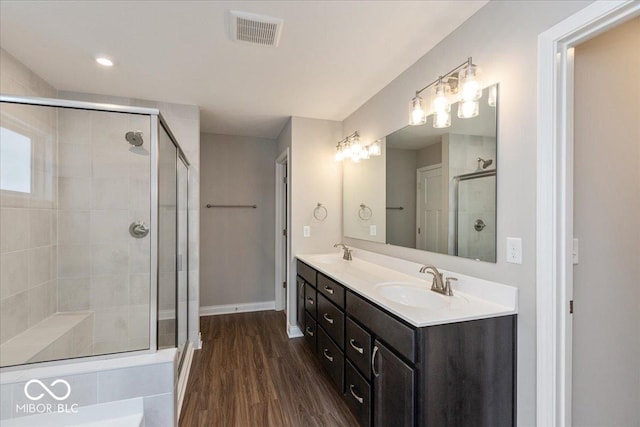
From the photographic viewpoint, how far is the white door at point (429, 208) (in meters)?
1.87

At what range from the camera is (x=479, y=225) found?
155 cm

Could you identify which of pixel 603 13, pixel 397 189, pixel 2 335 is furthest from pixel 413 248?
pixel 2 335

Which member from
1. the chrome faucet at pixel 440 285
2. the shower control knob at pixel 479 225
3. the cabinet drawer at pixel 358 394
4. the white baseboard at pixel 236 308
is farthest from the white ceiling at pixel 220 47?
the white baseboard at pixel 236 308

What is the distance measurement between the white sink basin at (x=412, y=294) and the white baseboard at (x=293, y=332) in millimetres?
1615

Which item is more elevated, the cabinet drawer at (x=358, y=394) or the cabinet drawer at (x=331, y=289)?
the cabinet drawer at (x=331, y=289)

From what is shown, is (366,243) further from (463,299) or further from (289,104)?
(289,104)

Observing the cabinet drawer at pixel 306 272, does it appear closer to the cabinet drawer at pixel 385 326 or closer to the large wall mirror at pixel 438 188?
the large wall mirror at pixel 438 188

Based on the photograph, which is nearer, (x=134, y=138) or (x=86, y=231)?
(x=134, y=138)

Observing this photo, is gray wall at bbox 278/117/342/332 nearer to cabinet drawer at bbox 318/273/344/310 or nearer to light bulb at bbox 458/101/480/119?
cabinet drawer at bbox 318/273/344/310

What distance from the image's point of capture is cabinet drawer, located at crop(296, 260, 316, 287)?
101 inches

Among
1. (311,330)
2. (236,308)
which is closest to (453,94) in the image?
(311,330)

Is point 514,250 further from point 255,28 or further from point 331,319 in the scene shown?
point 255,28

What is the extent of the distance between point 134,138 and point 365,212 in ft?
6.35

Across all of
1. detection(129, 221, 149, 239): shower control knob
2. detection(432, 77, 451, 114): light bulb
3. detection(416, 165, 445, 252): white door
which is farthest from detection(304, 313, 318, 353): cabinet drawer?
detection(432, 77, 451, 114): light bulb
